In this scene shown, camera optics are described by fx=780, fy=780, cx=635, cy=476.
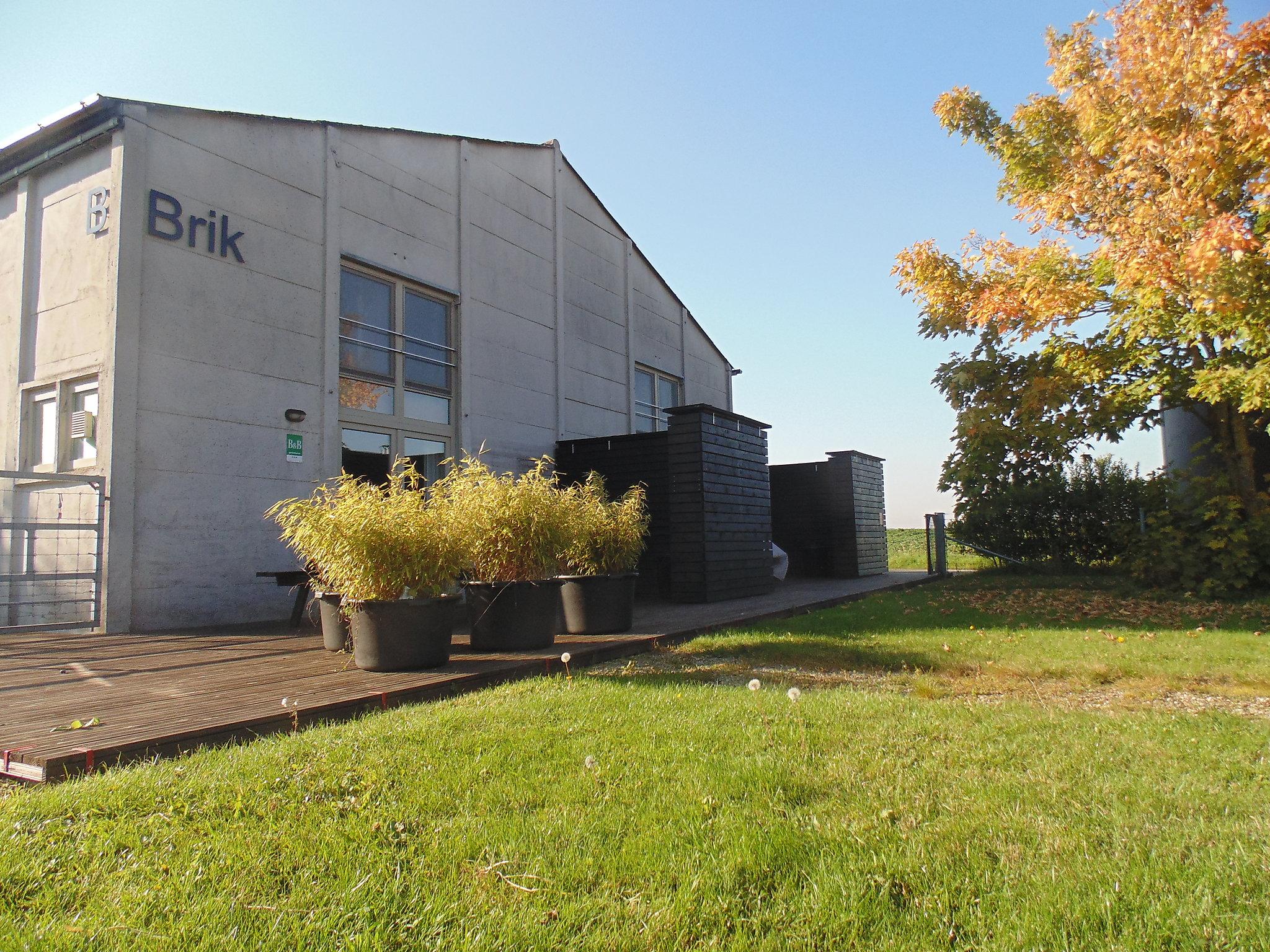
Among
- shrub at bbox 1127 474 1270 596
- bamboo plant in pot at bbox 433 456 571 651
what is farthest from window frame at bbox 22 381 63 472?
shrub at bbox 1127 474 1270 596

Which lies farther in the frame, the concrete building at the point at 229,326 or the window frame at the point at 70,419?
the window frame at the point at 70,419

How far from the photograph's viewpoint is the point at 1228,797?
8.16ft

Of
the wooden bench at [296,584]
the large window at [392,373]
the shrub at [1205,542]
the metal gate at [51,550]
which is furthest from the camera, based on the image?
the large window at [392,373]

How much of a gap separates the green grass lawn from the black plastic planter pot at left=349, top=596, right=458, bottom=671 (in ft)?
3.12

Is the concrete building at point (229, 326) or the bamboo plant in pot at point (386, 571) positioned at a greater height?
the concrete building at point (229, 326)

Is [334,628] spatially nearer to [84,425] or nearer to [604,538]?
[604,538]

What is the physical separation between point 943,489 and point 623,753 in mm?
8567

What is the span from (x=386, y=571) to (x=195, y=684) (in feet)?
3.98

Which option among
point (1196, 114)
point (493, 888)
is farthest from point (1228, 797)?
point (1196, 114)

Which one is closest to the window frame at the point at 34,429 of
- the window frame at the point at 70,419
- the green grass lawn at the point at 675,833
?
the window frame at the point at 70,419

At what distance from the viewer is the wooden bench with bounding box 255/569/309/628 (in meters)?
7.18

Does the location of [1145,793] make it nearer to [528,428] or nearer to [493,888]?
[493,888]

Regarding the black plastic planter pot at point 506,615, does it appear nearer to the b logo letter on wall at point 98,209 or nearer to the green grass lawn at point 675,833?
the green grass lawn at point 675,833

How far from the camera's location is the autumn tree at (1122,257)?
25.6 ft
